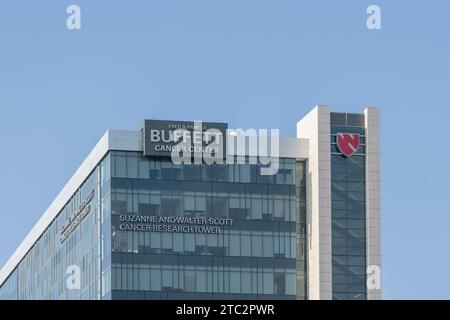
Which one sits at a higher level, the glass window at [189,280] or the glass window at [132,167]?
the glass window at [132,167]

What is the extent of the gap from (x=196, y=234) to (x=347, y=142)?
15.1 m

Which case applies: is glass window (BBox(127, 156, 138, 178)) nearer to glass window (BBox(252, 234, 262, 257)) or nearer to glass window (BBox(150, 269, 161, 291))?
glass window (BBox(150, 269, 161, 291))

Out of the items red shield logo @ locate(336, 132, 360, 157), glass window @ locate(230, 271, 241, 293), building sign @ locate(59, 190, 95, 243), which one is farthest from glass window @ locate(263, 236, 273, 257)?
building sign @ locate(59, 190, 95, 243)

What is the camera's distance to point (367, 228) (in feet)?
403

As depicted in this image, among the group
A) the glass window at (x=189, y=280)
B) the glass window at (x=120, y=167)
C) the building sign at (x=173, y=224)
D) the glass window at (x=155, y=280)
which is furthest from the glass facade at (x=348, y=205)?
the glass window at (x=120, y=167)

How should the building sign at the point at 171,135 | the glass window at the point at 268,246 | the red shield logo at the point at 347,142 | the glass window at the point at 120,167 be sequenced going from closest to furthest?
the glass window at the point at 120,167 < the building sign at the point at 171,135 < the red shield logo at the point at 347,142 < the glass window at the point at 268,246

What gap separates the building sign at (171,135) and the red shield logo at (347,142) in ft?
32.0

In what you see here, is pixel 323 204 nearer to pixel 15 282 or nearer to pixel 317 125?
pixel 317 125

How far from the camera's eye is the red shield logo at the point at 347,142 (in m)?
123

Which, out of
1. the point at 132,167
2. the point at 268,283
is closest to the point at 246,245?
the point at 268,283

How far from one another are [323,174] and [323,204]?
2.60 m

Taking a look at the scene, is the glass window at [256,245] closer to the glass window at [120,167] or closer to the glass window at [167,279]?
the glass window at [167,279]
